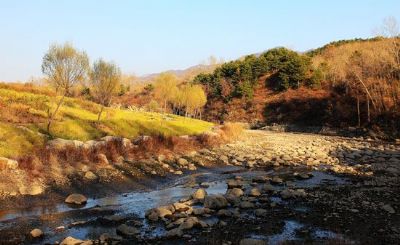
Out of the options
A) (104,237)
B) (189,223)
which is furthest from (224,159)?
(104,237)

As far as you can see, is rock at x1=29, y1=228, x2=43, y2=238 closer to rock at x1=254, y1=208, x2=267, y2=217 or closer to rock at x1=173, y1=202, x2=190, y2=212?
rock at x1=173, y1=202, x2=190, y2=212

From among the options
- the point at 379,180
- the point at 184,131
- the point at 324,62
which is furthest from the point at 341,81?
the point at 379,180

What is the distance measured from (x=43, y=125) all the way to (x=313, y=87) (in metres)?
67.4

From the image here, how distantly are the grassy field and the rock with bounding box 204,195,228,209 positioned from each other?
35.3ft

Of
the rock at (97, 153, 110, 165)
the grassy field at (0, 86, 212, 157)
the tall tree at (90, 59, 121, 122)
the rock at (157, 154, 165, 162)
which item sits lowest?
the rock at (157, 154, 165, 162)

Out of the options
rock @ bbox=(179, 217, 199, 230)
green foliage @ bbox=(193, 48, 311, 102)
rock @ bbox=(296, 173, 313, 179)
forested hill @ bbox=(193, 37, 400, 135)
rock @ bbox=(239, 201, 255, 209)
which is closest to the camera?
rock @ bbox=(179, 217, 199, 230)

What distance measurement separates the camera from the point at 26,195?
56.0 ft

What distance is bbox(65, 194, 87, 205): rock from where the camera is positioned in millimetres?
16891

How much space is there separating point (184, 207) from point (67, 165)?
8658 mm

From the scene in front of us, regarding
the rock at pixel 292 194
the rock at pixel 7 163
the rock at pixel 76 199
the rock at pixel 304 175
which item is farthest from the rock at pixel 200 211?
the rock at pixel 304 175

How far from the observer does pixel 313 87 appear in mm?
84812

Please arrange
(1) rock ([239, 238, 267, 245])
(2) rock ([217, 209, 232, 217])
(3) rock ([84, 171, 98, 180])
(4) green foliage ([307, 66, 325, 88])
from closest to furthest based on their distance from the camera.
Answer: (1) rock ([239, 238, 267, 245])
(2) rock ([217, 209, 232, 217])
(3) rock ([84, 171, 98, 180])
(4) green foliage ([307, 66, 325, 88])

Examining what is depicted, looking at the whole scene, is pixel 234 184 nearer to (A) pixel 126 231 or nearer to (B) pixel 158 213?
(B) pixel 158 213

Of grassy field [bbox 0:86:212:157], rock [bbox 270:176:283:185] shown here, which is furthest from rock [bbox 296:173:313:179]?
grassy field [bbox 0:86:212:157]
